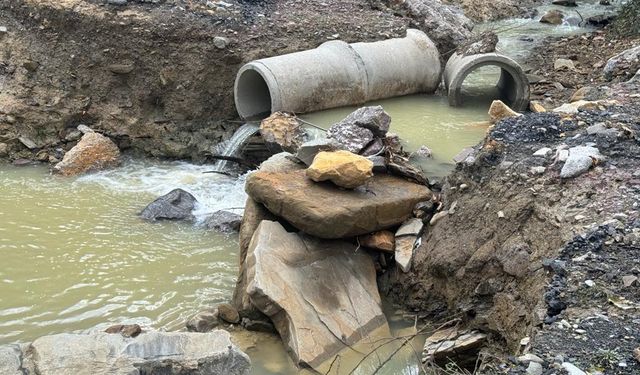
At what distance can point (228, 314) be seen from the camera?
561 cm

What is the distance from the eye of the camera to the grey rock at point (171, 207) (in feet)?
25.0

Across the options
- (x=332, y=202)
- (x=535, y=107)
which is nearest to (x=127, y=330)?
(x=332, y=202)

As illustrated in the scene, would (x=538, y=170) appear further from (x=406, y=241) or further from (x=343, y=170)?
(x=343, y=170)

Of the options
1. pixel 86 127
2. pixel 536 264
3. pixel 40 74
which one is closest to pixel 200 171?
pixel 86 127

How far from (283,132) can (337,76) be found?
1.39 metres

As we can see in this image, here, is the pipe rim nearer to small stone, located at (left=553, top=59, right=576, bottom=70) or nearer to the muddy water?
the muddy water

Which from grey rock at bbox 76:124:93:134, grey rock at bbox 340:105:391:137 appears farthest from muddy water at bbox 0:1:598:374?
grey rock at bbox 76:124:93:134

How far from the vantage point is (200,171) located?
9.04 metres

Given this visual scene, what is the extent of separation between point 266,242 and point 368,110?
6.67 feet

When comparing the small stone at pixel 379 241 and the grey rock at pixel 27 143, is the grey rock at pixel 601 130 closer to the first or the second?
the small stone at pixel 379 241

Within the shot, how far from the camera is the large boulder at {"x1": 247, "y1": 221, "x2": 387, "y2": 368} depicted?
5.21 meters

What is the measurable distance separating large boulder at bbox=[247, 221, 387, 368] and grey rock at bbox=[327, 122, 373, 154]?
1.11 m

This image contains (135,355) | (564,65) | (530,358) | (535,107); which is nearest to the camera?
(530,358)

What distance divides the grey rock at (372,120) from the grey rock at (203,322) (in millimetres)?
2442
